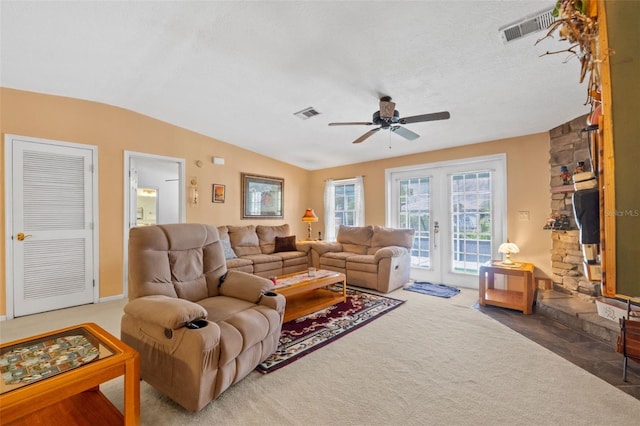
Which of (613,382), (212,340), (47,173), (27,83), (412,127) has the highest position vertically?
(27,83)

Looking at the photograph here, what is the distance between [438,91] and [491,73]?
1.64 feet

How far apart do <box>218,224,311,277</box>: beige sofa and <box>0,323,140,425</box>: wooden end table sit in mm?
2757

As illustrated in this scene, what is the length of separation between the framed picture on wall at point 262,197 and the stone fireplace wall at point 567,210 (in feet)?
15.7

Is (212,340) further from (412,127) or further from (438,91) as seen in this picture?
(412,127)

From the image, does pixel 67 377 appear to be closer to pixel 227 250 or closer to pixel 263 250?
pixel 227 250

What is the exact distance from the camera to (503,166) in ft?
14.0

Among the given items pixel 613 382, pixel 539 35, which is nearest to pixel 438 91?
pixel 539 35

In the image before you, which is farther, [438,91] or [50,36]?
[438,91]

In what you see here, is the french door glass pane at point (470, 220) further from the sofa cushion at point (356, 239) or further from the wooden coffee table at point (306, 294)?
the wooden coffee table at point (306, 294)

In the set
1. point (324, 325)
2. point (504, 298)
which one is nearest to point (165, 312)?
point (324, 325)

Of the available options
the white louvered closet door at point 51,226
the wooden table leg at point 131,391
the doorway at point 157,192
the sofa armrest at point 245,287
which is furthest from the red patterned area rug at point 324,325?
the doorway at point 157,192

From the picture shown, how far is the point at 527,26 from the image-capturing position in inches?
79.8

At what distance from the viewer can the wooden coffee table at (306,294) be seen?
10.4ft

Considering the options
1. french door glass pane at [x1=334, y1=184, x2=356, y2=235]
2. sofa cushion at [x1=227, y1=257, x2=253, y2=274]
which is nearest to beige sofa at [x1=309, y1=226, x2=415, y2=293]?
french door glass pane at [x1=334, y1=184, x2=356, y2=235]
